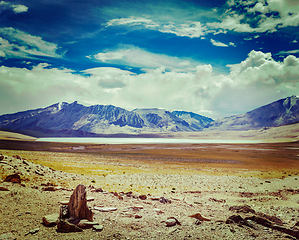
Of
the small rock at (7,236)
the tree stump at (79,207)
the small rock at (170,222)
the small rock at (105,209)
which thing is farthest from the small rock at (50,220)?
the small rock at (170,222)

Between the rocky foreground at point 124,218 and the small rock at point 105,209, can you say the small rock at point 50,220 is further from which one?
the small rock at point 105,209

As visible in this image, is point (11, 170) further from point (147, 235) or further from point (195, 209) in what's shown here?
point (195, 209)

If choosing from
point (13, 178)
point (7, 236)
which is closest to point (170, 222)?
point (7, 236)

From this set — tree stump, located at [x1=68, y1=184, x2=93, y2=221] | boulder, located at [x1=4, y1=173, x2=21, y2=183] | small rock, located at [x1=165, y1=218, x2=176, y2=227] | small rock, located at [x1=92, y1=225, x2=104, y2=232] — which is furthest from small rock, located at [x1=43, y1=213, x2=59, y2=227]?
boulder, located at [x1=4, y1=173, x2=21, y2=183]

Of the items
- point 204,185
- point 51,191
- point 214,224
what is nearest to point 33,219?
point 51,191

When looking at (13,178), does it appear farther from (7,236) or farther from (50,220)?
(7,236)

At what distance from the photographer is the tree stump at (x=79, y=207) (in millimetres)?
8680

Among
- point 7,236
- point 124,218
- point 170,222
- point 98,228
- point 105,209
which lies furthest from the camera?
point 105,209

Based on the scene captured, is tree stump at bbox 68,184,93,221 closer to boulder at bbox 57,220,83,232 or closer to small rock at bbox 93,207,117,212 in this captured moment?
boulder at bbox 57,220,83,232

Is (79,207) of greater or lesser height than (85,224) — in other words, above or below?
above

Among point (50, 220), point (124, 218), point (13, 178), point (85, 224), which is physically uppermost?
point (13, 178)

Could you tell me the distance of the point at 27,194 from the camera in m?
11.6

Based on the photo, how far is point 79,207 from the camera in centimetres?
867

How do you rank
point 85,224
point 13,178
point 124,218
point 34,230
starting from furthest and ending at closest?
point 13,178
point 124,218
point 85,224
point 34,230
